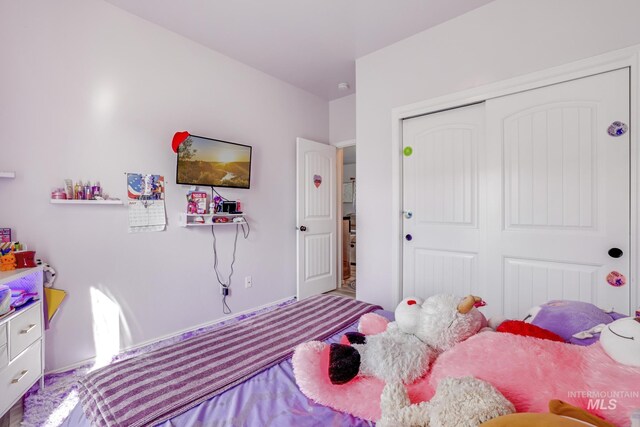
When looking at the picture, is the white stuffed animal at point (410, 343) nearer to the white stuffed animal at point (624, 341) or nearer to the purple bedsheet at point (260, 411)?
the purple bedsheet at point (260, 411)

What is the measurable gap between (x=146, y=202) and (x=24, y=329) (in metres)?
1.10

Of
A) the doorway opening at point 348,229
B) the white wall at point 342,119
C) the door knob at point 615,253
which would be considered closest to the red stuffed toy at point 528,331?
the door knob at point 615,253

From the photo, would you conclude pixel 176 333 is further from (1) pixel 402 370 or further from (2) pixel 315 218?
(1) pixel 402 370

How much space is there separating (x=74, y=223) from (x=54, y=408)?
1142mm

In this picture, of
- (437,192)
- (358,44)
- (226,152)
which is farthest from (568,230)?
(226,152)

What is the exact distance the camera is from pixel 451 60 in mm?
2334

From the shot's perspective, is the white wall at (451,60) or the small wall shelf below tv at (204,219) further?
the small wall shelf below tv at (204,219)

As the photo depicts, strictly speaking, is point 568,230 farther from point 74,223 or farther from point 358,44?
point 74,223

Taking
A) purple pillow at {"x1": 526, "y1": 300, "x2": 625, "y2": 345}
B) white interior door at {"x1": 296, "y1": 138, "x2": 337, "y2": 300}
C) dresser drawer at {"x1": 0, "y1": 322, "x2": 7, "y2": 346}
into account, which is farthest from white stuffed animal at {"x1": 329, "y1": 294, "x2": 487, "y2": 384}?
white interior door at {"x1": 296, "y1": 138, "x2": 337, "y2": 300}

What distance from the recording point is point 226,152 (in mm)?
2814

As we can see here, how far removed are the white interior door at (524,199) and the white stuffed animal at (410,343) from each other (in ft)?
4.18

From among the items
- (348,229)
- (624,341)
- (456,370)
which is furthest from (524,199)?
(348,229)

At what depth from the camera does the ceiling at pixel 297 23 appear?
217cm

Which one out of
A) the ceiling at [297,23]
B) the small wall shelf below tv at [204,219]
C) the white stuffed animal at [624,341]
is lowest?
the white stuffed animal at [624,341]
